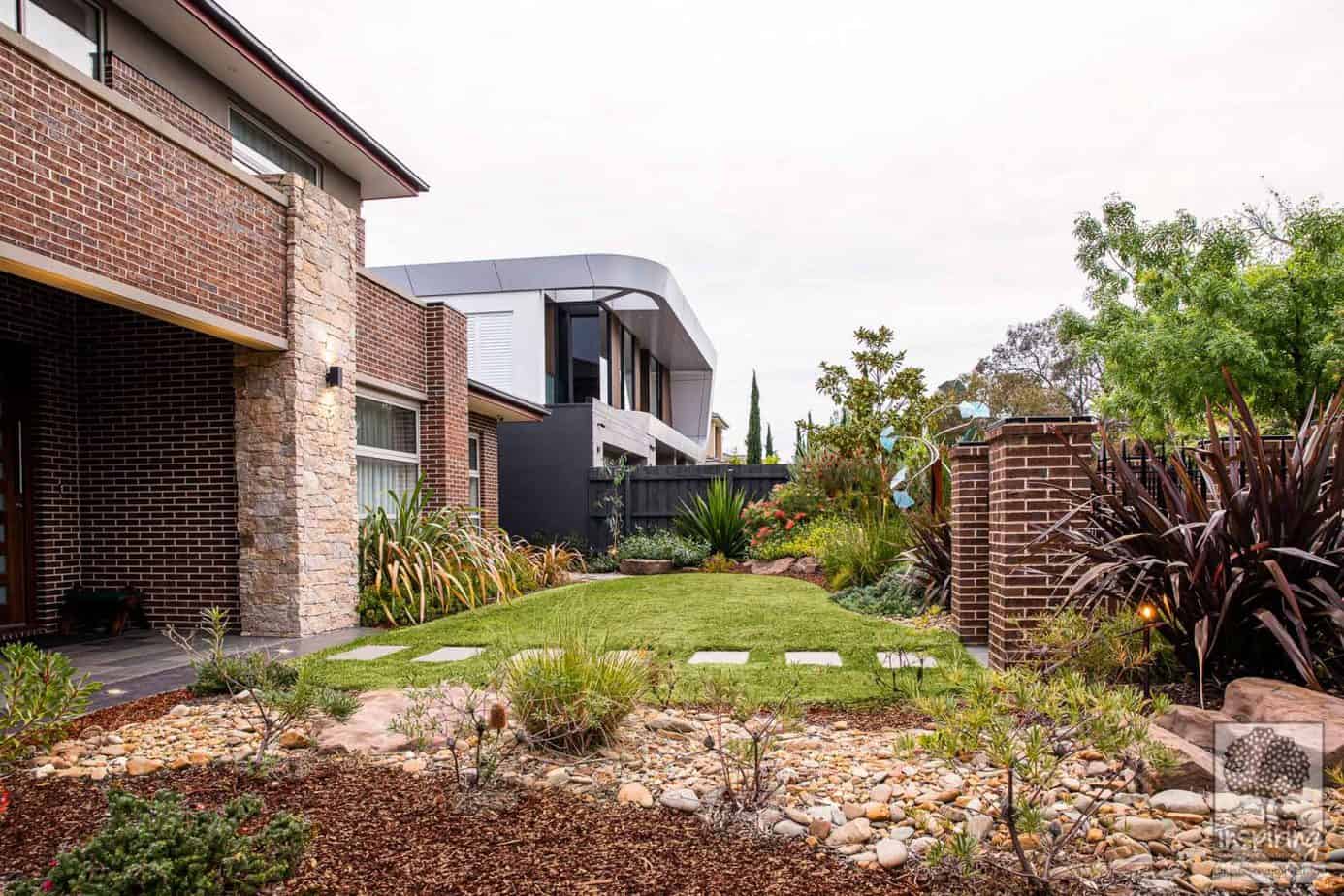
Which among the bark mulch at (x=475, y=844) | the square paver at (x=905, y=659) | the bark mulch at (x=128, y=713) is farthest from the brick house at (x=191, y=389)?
the square paver at (x=905, y=659)

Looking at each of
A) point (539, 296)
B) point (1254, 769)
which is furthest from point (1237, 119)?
point (1254, 769)

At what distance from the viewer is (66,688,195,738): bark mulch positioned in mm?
4086

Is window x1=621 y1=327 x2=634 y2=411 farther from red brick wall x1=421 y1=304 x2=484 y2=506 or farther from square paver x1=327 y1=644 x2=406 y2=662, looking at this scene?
square paver x1=327 y1=644 x2=406 y2=662

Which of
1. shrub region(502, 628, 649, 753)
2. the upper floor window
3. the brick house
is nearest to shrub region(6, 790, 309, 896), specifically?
→ shrub region(502, 628, 649, 753)

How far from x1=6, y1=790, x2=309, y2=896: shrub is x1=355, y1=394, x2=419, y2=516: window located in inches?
266

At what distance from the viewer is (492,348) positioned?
17.6 meters

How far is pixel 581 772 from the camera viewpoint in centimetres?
319

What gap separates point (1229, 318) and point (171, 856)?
18.4m

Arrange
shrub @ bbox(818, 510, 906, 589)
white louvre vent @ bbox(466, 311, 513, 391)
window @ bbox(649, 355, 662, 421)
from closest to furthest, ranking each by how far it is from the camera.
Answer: shrub @ bbox(818, 510, 906, 589), white louvre vent @ bbox(466, 311, 513, 391), window @ bbox(649, 355, 662, 421)

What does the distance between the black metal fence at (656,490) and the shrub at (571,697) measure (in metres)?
11.4

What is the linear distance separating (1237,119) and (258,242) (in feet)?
50.0

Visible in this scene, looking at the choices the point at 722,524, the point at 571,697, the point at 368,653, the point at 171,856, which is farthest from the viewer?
the point at 722,524

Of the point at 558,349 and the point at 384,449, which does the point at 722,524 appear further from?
the point at 558,349

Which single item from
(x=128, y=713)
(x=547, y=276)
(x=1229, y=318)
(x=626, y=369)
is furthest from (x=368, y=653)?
(x=626, y=369)
